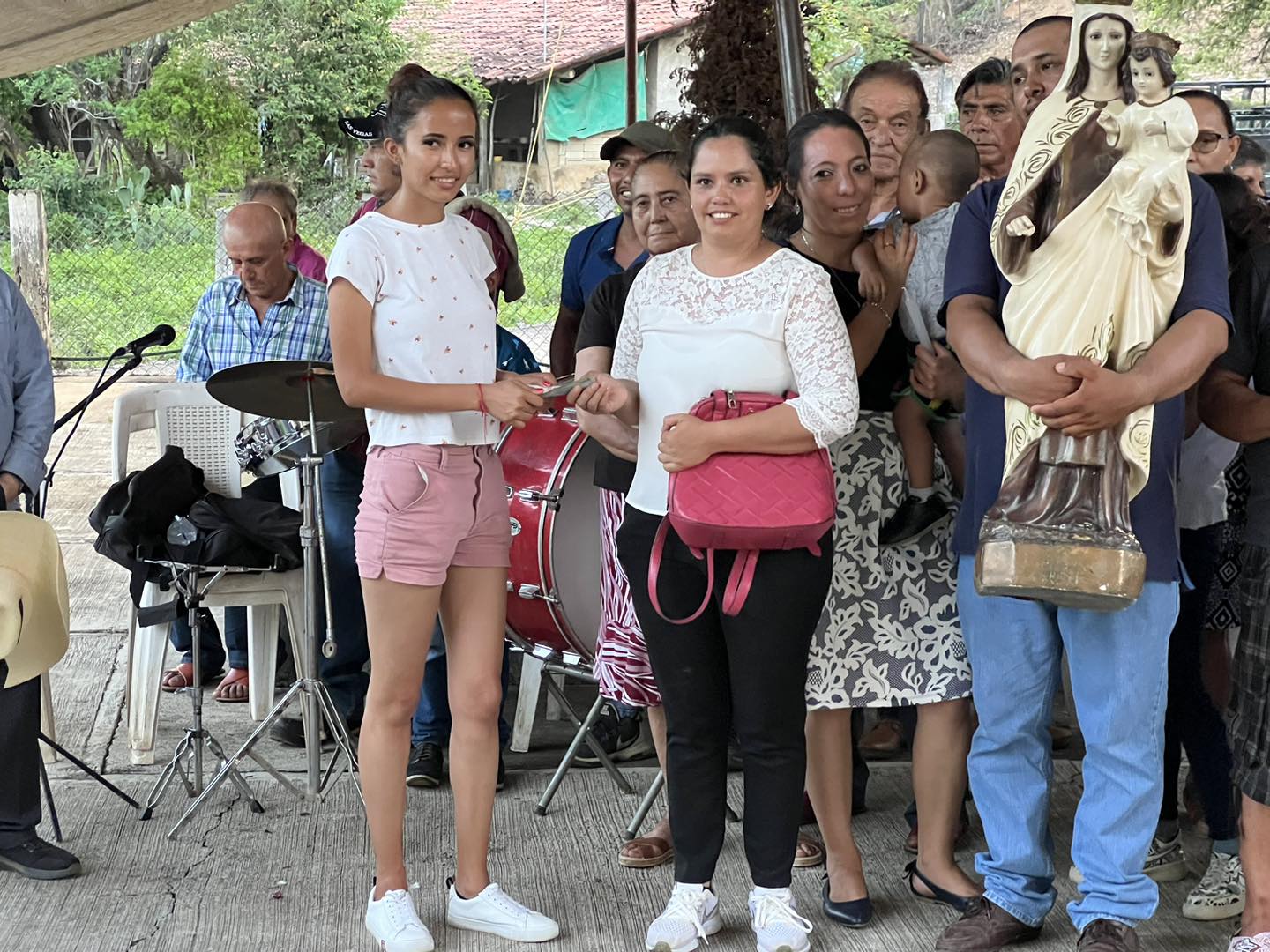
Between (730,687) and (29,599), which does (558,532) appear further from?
(29,599)

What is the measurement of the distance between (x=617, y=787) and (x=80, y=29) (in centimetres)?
252

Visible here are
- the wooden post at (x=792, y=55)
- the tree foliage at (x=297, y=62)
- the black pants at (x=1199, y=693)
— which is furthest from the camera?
the tree foliage at (x=297, y=62)

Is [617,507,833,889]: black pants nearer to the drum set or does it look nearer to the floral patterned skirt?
the floral patterned skirt

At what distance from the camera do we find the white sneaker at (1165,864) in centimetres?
369

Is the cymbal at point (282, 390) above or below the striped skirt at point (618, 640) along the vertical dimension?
above

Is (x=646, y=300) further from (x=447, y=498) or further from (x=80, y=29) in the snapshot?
(x=80, y=29)

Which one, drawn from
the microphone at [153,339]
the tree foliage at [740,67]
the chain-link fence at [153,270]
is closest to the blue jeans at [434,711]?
the microphone at [153,339]


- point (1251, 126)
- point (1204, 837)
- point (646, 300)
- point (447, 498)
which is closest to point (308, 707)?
point (447, 498)

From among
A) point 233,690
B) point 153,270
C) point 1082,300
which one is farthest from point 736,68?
point 153,270

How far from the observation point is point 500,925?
3387 millimetres

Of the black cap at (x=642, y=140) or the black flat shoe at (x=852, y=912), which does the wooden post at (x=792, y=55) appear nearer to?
the black cap at (x=642, y=140)

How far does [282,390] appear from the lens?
3848 mm

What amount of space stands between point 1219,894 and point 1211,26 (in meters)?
17.0

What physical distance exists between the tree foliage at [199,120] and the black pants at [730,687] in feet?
48.2
